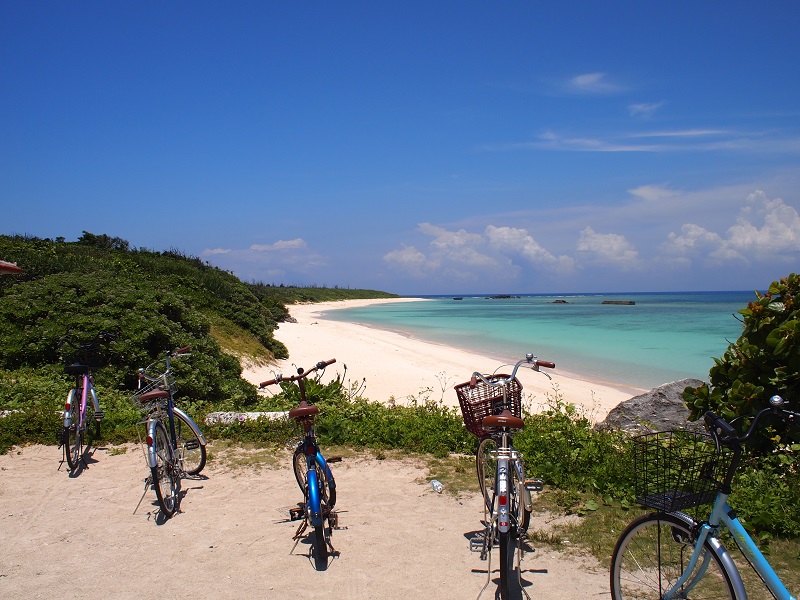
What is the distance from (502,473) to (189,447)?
3.59 meters

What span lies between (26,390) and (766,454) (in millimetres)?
9294

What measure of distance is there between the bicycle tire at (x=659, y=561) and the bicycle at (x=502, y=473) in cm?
64

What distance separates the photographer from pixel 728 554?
8.72 ft

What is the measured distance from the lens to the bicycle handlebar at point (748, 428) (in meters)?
2.43

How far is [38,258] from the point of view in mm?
Answer: 14477

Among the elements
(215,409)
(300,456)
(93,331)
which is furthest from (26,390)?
(300,456)

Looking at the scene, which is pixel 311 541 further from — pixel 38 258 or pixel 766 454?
pixel 38 258

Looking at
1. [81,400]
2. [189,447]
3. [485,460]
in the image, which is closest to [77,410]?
[81,400]

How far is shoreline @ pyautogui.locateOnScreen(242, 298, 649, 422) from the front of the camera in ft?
43.5

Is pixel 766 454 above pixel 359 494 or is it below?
above

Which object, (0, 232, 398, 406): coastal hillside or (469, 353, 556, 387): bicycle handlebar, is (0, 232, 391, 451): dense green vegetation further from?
(469, 353, 556, 387): bicycle handlebar

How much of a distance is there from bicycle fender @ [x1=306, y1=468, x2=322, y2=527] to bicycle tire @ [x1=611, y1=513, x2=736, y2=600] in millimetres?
1951

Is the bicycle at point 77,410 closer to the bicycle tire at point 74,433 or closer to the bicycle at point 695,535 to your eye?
the bicycle tire at point 74,433

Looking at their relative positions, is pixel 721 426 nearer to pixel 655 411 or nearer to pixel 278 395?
pixel 655 411
